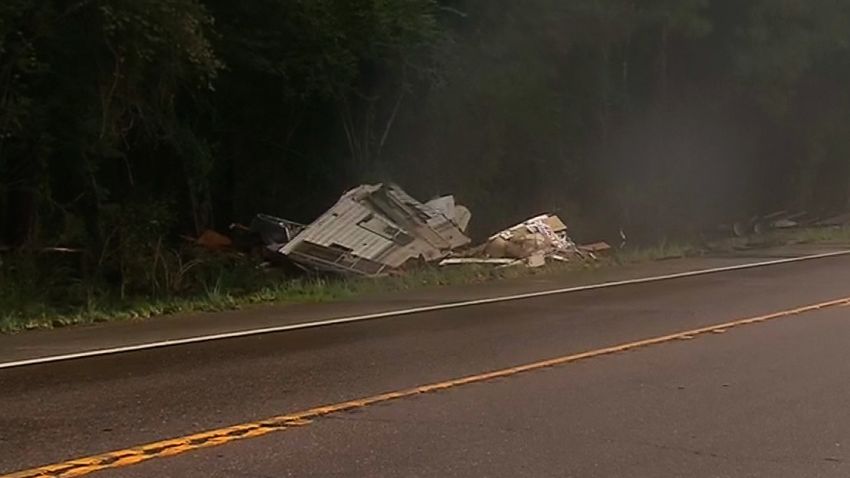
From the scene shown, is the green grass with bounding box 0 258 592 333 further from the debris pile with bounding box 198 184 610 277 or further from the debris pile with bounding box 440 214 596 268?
the debris pile with bounding box 198 184 610 277

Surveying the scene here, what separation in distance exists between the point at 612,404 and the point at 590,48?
25370 millimetres

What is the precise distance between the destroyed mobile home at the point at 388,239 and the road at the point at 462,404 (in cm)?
839

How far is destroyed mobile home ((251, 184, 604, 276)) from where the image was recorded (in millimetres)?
22438

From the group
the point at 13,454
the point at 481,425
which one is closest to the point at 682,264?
the point at 481,425

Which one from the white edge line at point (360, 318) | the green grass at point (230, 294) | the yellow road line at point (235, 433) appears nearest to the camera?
the yellow road line at point (235, 433)

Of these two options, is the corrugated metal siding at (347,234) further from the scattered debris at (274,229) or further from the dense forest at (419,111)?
the dense forest at (419,111)

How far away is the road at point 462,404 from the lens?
7.11 m

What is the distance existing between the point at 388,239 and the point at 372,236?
35cm

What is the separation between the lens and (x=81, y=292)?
18.8 m

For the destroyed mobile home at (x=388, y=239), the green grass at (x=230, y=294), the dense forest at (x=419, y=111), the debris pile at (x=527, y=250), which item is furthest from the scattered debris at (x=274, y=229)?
the debris pile at (x=527, y=250)

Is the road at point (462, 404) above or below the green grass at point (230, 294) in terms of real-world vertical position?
above

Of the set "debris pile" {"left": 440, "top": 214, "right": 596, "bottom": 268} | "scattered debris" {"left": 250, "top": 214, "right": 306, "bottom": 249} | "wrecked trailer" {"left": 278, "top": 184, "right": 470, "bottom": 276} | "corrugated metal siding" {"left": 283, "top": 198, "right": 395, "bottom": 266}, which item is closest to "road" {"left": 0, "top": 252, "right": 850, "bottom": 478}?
"wrecked trailer" {"left": 278, "top": 184, "right": 470, "bottom": 276}

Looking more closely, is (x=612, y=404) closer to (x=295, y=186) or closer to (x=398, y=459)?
(x=398, y=459)

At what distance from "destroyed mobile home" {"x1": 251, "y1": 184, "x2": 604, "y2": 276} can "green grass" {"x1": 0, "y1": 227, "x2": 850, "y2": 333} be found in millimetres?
706
